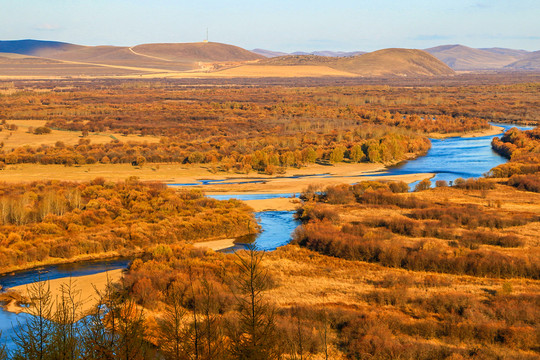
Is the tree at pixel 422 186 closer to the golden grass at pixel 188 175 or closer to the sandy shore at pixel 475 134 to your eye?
the golden grass at pixel 188 175

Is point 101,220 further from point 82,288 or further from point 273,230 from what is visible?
point 82,288

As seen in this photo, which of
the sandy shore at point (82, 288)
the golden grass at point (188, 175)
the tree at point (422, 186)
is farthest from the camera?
the golden grass at point (188, 175)

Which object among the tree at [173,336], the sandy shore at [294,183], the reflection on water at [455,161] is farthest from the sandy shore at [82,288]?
the reflection on water at [455,161]

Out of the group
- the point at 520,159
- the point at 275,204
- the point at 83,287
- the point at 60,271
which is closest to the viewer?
the point at 83,287

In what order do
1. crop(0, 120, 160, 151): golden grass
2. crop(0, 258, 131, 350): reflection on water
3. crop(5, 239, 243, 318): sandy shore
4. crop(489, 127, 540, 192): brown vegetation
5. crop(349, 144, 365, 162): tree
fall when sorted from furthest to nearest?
crop(0, 120, 160, 151): golden grass < crop(349, 144, 365, 162): tree < crop(489, 127, 540, 192): brown vegetation < crop(0, 258, 131, 350): reflection on water < crop(5, 239, 243, 318): sandy shore

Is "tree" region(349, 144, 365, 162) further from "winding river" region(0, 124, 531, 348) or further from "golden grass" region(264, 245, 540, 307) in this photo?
"golden grass" region(264, 245, 540, 307)

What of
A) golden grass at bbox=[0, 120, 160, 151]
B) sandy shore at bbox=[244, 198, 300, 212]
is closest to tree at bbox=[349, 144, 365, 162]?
sandy shore at bbox=[244, 198, 300, 212]

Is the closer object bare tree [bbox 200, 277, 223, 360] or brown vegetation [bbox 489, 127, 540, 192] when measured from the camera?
bare tree [bbox 200, 277, 223, 360]

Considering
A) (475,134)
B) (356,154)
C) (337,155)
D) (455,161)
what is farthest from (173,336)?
(475,134)
